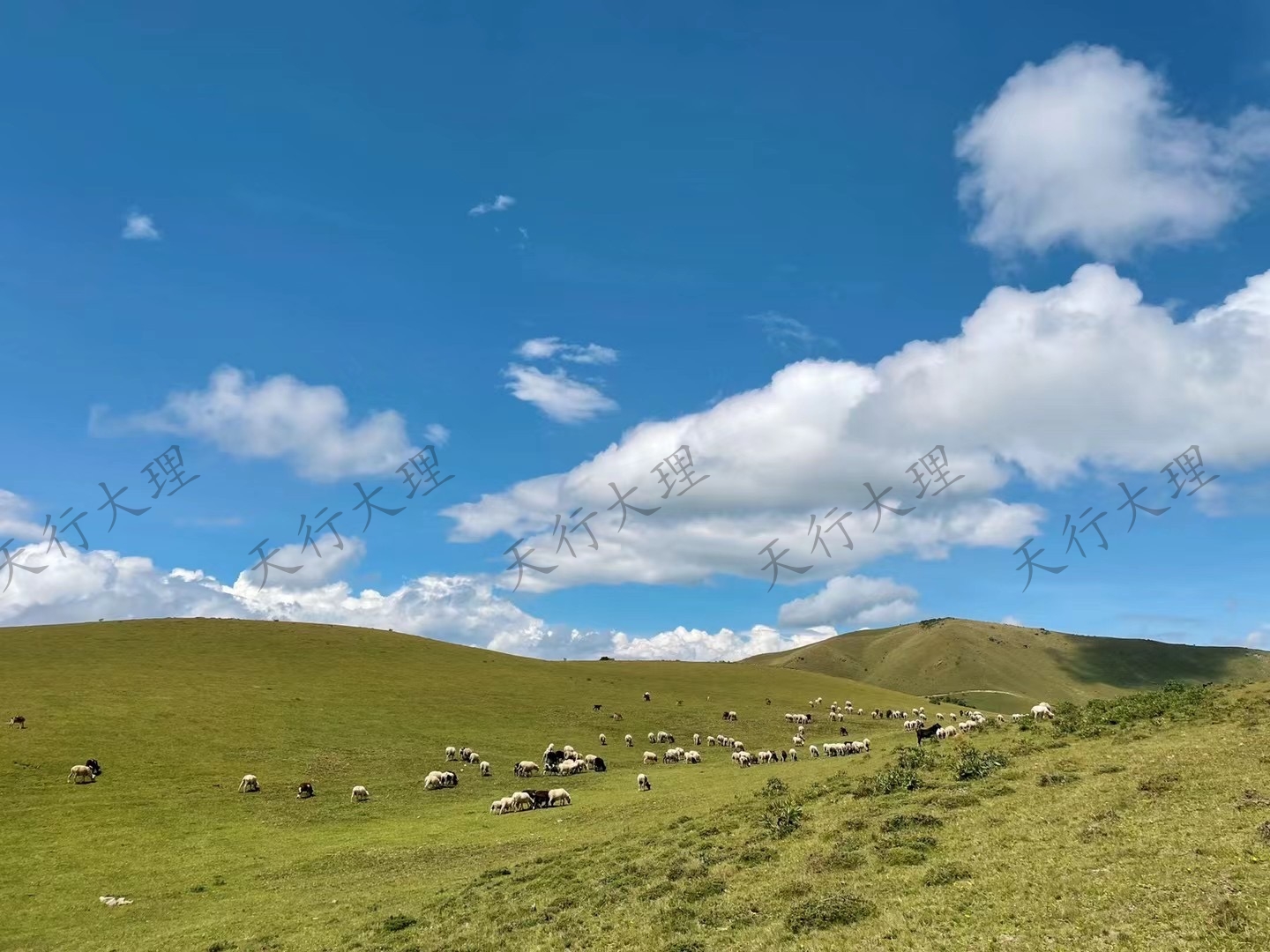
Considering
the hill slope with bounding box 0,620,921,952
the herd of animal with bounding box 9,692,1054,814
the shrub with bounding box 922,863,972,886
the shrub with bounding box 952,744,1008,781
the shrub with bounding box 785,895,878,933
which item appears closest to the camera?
the shrub with bounding box 785,895,878,933

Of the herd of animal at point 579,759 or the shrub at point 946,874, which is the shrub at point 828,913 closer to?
the shrub at point 946,874

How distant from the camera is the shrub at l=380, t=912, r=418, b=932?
20.0m

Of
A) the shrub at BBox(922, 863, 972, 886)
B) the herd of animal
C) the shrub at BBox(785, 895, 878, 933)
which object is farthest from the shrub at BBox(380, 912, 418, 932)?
the herd of animal

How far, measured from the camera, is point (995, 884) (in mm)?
14344

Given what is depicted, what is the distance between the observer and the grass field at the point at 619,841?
13719 mm

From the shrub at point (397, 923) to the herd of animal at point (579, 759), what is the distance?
18.5m

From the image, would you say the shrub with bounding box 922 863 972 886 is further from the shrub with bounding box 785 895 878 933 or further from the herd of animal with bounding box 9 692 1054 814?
the herd of animal with bounding box 9 692 1054 814

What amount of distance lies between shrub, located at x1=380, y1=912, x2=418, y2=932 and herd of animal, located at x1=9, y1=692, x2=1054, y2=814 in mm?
18522

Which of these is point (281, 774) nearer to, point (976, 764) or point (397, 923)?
point (397, 923)

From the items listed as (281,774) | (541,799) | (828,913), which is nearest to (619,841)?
(828,913)

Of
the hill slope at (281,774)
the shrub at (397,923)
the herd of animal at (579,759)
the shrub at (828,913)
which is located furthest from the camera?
the herd of animal at (579,759)

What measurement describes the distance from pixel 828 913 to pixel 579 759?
40.9 meters

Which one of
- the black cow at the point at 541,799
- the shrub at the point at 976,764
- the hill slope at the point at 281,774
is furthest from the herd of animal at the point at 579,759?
the shrub at the point at 976,764

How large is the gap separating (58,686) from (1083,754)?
3131 inches
